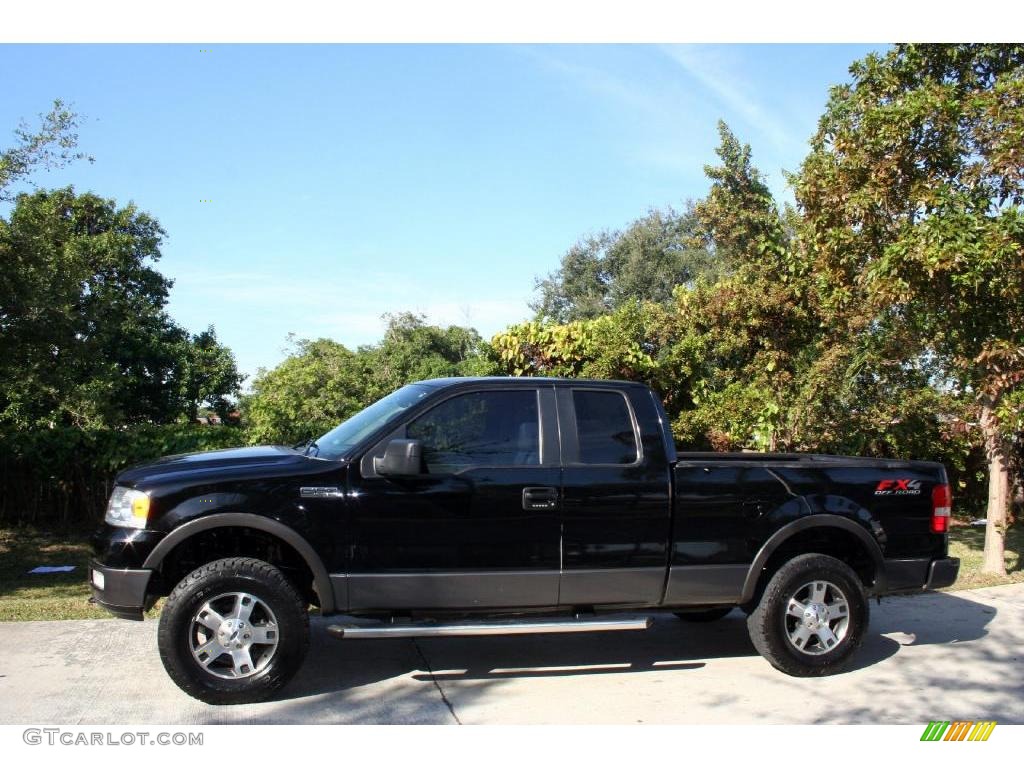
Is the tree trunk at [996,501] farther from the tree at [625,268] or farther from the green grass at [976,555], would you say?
the tree at [625,268]

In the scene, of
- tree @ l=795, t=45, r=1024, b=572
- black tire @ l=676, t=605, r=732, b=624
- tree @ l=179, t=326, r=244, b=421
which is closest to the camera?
black tire @ l=676, t=605, r=732, b=624

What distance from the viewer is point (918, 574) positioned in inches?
248

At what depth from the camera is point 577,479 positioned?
19.0ft

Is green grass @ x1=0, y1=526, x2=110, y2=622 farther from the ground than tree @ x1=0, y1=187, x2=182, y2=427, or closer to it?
closer to it

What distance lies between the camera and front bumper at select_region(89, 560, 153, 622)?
5.20m

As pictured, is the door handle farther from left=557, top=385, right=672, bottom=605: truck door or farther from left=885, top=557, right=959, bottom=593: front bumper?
left=885, top=557, right=959, bottom=593: front bumper

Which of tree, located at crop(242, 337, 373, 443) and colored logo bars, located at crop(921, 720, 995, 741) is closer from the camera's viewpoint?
colored logo bars, located at crop(921, 720, 995, 741)

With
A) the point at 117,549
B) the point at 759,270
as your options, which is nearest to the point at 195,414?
the point at 759,270

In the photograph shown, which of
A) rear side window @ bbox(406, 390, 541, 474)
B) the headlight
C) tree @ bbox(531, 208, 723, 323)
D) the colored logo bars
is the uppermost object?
tree @ bbox(531, 208, 723, 323)

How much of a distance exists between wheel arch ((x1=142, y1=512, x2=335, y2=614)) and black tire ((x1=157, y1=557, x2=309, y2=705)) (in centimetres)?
15

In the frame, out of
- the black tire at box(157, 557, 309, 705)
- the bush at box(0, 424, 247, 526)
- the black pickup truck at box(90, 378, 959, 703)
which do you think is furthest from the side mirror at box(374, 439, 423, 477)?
the bush at box(0, 424, 247, 526)

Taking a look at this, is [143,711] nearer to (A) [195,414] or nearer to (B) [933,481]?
(B) [933,481]

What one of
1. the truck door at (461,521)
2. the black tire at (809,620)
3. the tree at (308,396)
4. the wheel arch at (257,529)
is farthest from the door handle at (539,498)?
the tree at (308,396)

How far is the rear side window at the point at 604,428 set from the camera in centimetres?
596
